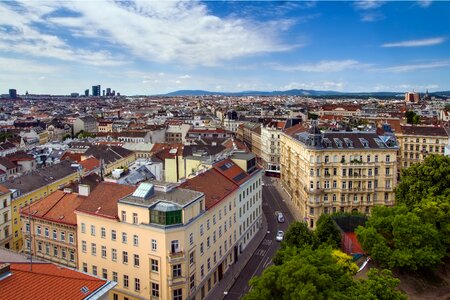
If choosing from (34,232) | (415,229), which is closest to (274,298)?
(415,229)

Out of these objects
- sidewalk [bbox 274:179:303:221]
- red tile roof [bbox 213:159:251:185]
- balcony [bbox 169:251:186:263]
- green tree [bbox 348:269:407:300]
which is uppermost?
red tile roof [bbox 213:159:251:185]

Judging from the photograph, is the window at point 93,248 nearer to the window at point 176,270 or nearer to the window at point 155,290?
the window at point 155,290

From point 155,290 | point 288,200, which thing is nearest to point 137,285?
point 155,290

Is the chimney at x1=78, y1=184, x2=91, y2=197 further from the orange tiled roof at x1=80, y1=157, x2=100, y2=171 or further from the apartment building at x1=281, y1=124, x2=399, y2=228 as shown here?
the apartment building at x1=281, y1=124, x2=399, y2=228

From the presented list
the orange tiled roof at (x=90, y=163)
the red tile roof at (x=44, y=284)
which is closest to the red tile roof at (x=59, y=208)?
the red tile roof at (x=44, y=284)

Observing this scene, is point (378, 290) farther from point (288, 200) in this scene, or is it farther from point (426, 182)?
point (288, 200)

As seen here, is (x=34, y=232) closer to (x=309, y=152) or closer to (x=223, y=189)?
(x=223, y=189)

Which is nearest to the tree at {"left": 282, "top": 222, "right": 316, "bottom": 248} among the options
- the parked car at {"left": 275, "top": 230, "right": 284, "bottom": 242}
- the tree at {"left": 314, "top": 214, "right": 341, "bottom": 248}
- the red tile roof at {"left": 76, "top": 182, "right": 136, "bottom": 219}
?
the tree at {"left": 314, "top": 214, "right": 341, "bottom": 248}
